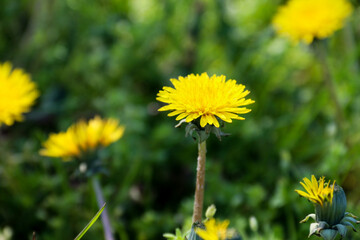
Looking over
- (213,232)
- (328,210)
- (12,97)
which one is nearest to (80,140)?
(12,97)

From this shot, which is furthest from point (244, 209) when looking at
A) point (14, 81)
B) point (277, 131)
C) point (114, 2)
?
point (114, 2)

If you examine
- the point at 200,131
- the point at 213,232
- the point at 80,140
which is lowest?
the point at 213,232

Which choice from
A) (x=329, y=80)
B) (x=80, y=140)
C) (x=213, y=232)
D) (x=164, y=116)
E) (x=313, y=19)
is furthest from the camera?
(x=164, y=116)

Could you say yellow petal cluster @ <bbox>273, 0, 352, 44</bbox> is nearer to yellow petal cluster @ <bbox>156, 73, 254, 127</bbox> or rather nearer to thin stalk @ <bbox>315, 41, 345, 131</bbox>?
thin stalk @ <bbox>315, 41, 345, 131</bbox>

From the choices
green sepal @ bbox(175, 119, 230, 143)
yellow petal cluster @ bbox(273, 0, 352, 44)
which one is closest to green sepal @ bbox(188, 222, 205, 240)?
green sepal @ bbox(175, 119, 230, 143)

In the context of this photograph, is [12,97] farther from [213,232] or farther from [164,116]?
[213,232]

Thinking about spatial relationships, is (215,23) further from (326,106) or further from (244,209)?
(244,209)

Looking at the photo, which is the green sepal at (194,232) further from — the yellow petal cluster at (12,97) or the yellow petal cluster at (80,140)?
the yellow petal cluster at (12,97)
